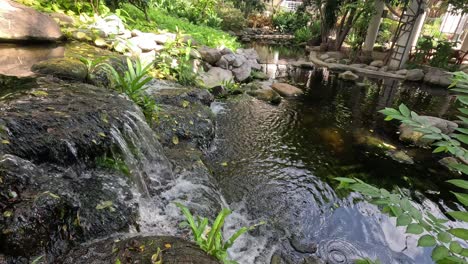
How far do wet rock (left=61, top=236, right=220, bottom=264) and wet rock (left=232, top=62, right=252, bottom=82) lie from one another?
737 centimetres

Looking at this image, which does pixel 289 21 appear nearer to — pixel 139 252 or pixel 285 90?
pixel 285 90

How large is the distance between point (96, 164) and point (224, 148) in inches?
101

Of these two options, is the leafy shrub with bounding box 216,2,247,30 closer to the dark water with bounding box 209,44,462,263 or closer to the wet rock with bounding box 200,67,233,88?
the wet rock with bounding box 200,67,233,88

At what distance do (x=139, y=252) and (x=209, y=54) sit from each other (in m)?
7.26

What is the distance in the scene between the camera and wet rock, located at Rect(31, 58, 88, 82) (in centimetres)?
407

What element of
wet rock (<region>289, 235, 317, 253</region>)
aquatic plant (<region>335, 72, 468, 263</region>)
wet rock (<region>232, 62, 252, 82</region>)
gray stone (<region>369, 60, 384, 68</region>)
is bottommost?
wet rock (<region>289, 235, 317, 253</region>)

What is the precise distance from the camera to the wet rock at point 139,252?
1892 millimetres

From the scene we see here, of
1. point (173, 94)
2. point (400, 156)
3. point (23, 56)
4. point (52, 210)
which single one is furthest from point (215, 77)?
point (52, 210)

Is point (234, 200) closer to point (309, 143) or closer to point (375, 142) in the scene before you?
point (309, 143)

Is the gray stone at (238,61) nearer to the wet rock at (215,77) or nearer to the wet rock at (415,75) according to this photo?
the wet rock at (215,77)

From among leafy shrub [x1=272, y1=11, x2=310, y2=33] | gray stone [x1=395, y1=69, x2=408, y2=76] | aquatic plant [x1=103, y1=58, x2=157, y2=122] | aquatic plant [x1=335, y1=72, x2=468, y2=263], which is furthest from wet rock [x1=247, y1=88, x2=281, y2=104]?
leafy shrub [x1=272, y1=11, x2=310, y2=33]

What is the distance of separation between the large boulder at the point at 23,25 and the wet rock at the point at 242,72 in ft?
16.2

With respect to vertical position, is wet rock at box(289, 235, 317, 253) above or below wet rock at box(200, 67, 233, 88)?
below

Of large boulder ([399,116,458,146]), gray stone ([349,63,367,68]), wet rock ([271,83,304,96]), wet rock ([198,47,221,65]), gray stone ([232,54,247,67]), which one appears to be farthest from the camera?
gray stone ([349,63,367,68])
